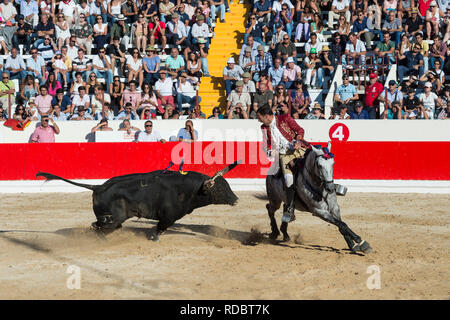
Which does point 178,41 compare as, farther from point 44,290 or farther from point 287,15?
point 44,290

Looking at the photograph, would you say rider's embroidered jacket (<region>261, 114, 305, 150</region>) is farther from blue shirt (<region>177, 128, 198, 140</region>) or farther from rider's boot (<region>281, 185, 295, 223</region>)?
blue shirt (<region>177, 128, 198, 140</region>)

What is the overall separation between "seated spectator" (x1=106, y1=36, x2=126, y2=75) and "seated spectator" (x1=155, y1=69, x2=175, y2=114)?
1534mm

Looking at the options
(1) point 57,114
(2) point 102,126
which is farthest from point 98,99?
(1) point 57,114

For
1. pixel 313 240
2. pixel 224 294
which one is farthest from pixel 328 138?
pixel 224 294

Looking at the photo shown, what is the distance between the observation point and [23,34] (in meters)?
19.8

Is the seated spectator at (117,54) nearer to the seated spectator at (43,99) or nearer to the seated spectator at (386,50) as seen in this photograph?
the seated spectator at (43,99)

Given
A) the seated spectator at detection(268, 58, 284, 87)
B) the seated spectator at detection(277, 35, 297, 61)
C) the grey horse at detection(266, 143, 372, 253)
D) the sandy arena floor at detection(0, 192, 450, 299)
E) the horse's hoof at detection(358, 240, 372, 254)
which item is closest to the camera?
the sandy arena floor at detection(0, 192, 450, 299)

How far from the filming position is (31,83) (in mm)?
17750

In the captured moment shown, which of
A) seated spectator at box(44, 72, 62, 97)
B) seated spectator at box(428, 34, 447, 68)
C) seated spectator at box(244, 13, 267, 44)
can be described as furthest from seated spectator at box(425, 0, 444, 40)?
seated spectator at box(44, 72, 62, 97)

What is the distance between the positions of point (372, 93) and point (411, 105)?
0.95 m

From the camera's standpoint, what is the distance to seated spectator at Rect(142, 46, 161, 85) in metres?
18.0

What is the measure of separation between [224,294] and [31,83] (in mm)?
12196

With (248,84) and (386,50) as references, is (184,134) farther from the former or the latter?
(386,50)

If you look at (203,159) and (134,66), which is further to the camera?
(134,66)
